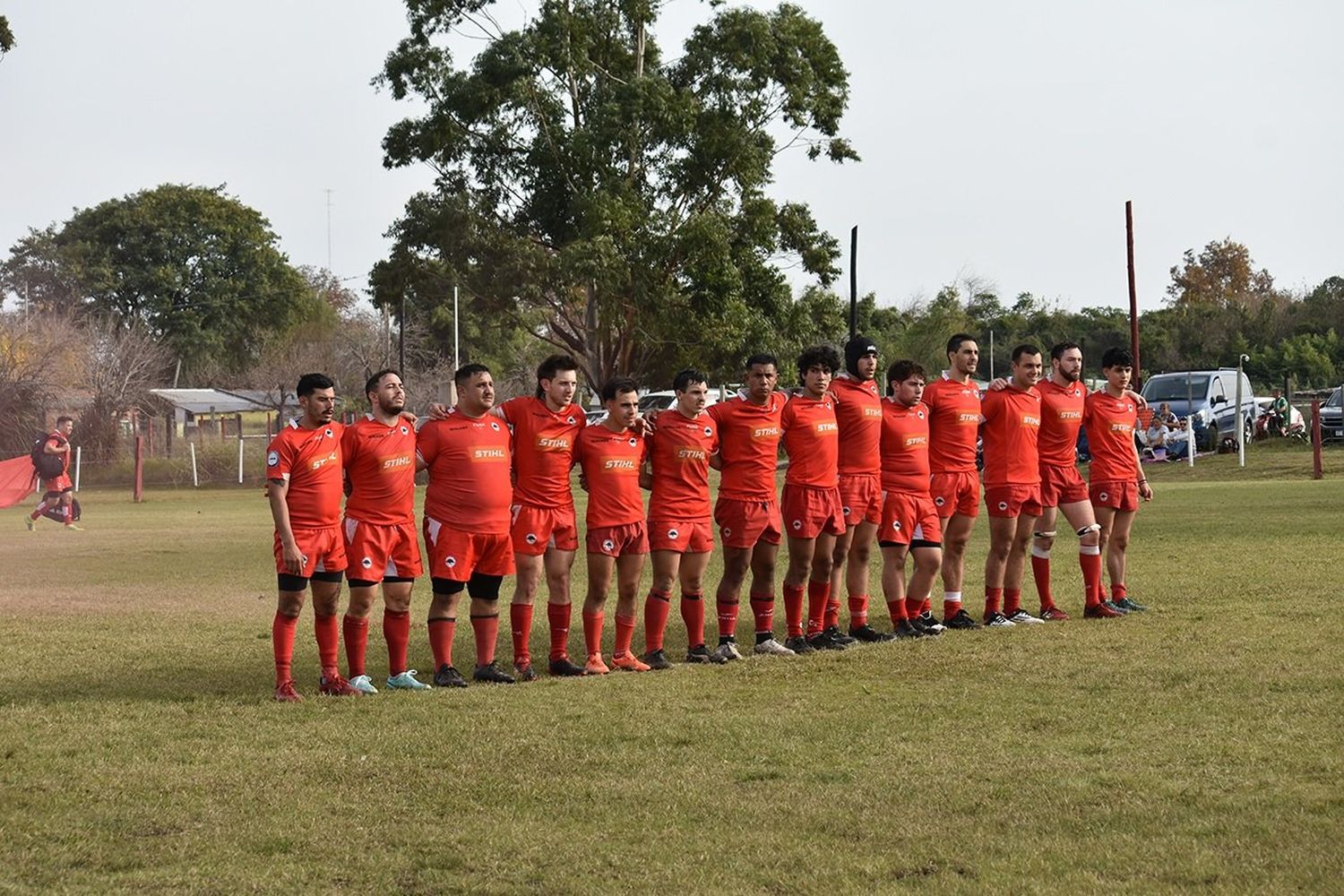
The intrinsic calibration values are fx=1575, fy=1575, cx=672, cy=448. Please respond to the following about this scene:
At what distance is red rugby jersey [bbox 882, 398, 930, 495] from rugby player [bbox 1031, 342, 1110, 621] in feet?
4.25

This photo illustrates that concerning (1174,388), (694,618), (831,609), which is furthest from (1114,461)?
(1174,388)

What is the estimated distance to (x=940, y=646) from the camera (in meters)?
10.7

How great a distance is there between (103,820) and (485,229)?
34517 mm

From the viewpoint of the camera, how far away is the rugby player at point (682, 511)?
34.1 feet

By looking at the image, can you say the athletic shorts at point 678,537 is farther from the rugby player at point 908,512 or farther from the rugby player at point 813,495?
the rugby player at point 908,512

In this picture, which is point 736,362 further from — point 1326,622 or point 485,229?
point 1326,622

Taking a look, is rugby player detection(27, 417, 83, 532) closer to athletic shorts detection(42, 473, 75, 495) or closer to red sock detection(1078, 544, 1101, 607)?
athletic shorts detection(42, 473, 75, 495)

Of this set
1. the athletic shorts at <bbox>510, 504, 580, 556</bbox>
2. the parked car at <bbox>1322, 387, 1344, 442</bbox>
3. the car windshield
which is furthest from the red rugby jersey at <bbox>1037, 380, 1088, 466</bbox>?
the parked car at <bbox>1322, 387, 1344, 442</bbox>

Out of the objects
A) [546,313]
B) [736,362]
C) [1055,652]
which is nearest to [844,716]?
[1055,652]

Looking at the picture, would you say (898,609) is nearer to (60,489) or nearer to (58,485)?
(60,489)

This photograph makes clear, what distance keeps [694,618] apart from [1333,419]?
30.9 meters

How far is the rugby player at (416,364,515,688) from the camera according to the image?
9.66m

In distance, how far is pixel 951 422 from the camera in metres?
12.0

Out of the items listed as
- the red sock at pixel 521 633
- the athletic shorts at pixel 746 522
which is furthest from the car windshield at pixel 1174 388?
the red sock at pixel 521 633
